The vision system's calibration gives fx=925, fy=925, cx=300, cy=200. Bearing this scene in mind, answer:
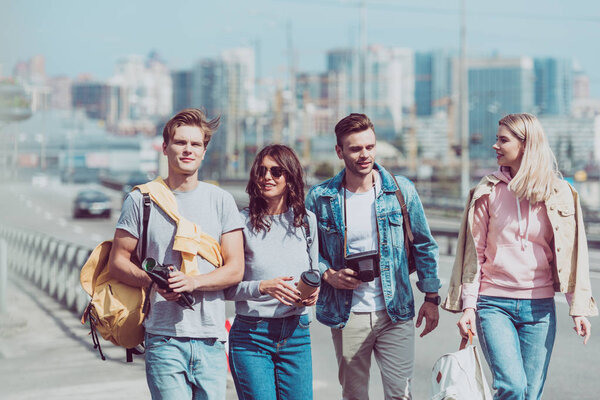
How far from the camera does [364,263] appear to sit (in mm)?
4129

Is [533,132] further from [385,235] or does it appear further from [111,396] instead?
[111,396]

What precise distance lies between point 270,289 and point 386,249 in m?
0.79

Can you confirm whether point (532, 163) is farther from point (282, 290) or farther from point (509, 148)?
point (282, 290)

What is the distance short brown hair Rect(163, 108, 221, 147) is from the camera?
3.73 meters

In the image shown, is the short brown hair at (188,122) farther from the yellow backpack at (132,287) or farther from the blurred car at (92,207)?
the blurred car at (92,207)

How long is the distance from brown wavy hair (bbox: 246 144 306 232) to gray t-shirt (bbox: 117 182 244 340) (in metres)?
0.25

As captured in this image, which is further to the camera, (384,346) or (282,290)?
(384,346)

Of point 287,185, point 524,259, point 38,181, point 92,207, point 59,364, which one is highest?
point 287,185

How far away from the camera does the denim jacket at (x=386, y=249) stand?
4.32m

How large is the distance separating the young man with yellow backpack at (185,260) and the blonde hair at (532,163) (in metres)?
1.32

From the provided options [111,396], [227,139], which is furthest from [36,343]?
[227,139]

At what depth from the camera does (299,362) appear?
3.87 metres

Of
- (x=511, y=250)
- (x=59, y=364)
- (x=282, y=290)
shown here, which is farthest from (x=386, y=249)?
(x=59, y=364)

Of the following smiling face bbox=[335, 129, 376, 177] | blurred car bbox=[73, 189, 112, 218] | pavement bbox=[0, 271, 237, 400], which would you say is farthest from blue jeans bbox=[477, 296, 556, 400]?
blurred car bbox=[73, 189, 112, 218]
